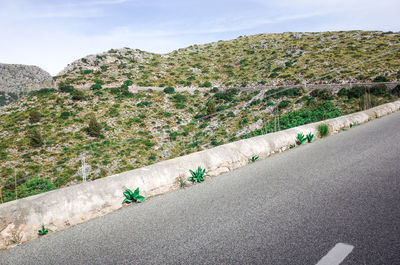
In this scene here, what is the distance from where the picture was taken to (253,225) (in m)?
2.85

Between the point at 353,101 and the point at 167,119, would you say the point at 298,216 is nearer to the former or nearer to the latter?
the point at 353,101

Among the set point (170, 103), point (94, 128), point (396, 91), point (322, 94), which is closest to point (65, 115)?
point (94, 128)

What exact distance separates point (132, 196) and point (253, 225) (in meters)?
2.09

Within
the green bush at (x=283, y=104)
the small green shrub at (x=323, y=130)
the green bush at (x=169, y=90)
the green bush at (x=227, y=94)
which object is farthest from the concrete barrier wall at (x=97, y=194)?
the green bush at (x=169, y=90)

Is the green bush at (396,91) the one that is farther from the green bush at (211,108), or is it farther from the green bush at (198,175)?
the green bush at (211,108)

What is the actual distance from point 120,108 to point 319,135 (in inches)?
1552

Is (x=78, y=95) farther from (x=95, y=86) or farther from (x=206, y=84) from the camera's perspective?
(x=206, y=84)

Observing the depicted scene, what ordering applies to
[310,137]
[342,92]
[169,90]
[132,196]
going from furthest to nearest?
1. [169,90]
2. [342,92]
3. [310,137]
4. [132,196]

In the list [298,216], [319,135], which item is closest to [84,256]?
[298,216]

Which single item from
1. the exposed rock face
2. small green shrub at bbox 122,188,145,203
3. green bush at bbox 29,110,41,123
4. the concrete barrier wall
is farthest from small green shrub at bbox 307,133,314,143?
the exposed rock face

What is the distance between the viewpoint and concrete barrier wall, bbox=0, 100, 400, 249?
10.0 feet

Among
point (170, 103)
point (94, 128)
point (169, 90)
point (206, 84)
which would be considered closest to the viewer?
point (94, 128)

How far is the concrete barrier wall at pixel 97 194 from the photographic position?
305 cm

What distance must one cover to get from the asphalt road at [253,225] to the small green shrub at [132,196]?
14 centimetres
